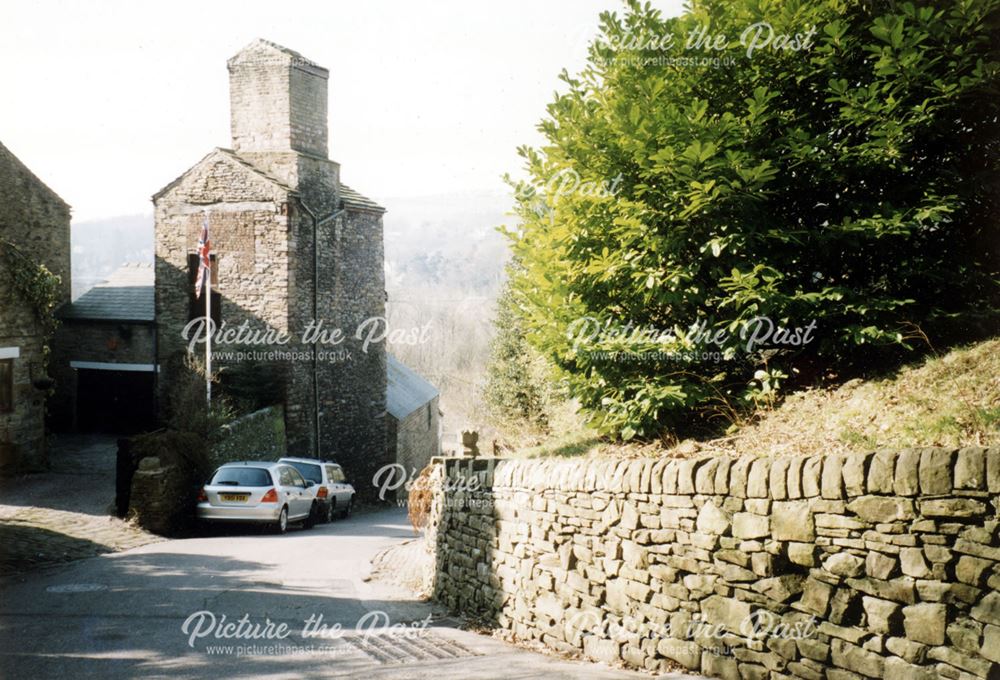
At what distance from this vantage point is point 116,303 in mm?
27609

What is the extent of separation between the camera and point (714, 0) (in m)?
8.39

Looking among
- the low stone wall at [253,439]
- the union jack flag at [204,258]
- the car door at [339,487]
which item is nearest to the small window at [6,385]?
the low stone wall at [253,439]

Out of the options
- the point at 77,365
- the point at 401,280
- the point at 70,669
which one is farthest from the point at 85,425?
the point at 401,280

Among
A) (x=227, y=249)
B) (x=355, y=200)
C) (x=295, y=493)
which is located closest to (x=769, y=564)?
(x=295, y=493)

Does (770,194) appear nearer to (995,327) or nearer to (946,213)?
(946,213)

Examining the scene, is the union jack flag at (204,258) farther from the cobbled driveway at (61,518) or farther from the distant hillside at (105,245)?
the distant hillside at (105,245)

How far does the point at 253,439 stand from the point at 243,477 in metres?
4.97

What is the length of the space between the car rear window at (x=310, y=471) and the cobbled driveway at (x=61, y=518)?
4.48m

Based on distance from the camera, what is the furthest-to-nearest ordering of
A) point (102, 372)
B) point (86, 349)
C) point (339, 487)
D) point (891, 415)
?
point (102, 372)
point (86, 349)
point (339, 487)
point (891, 415)

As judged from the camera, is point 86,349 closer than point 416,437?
Yes

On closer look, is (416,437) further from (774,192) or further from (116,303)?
(774,192)

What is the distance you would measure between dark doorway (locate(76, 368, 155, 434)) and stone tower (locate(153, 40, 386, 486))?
2.25 m

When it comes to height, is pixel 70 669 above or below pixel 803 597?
below

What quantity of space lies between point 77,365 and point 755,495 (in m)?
27.0
